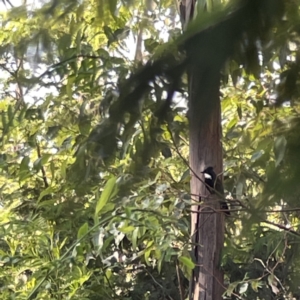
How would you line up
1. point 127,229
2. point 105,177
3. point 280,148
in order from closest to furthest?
point 280,148, point 127,229, point 105,177

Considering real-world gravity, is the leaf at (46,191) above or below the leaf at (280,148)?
below

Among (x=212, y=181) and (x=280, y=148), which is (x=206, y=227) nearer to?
(x=212, y=181)

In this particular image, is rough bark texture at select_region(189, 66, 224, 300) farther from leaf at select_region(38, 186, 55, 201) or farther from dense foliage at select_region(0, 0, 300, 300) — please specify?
leaf at select_region(38, 186, 55, 201)

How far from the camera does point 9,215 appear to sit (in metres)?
1.67

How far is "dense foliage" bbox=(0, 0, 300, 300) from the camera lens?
1007mm

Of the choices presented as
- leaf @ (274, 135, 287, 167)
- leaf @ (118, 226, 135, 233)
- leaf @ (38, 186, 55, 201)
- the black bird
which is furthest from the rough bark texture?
leaf @ (274, 135, 287, 167)

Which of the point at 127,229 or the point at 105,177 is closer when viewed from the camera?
the point at 127,229

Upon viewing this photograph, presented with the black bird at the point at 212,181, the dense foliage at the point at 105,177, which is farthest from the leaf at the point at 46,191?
the black bird at the point at 212,181

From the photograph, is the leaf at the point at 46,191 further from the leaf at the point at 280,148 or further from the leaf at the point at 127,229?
the leaf at the point at 280,148

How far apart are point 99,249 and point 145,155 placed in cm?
64

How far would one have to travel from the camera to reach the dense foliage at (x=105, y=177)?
1.01 meters

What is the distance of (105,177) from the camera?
1.48 meters

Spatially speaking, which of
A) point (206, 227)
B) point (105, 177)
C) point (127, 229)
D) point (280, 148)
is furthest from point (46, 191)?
point (280, 148)

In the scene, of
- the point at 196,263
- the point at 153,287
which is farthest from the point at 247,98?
the point at 153,287
